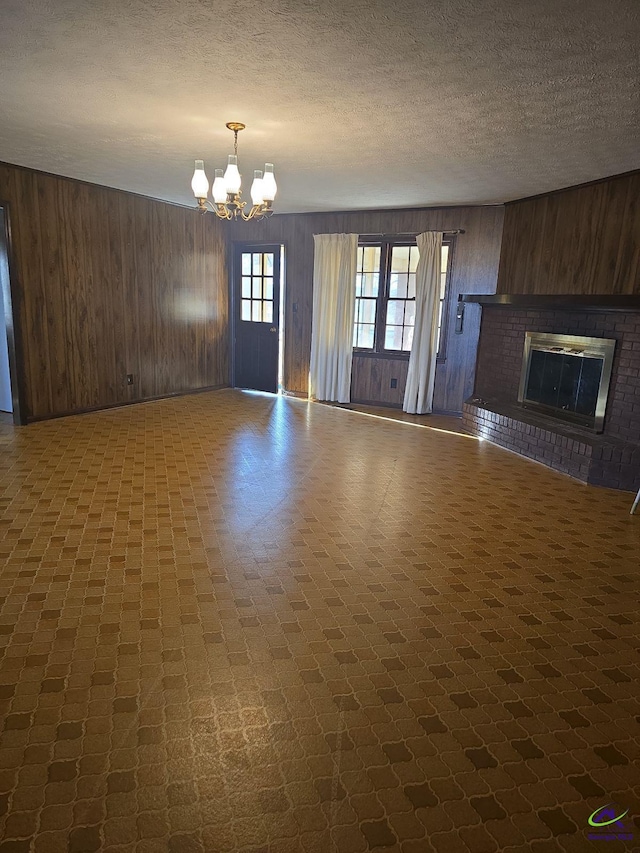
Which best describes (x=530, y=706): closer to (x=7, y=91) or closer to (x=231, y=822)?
(x=231, y=822)

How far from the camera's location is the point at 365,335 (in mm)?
7551

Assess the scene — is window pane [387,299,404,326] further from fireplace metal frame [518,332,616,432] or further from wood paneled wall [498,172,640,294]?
fireplace metal frame [518,332,616,432]

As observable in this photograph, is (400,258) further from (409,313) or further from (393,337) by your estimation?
(393,337)

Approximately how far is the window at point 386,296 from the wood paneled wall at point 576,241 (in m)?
1.04

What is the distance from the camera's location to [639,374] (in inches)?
176

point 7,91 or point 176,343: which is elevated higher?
point 7,91

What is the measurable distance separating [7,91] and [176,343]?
4340 millimetres

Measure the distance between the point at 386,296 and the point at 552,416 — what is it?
285 cm

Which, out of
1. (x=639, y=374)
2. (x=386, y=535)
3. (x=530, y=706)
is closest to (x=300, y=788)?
(x=530, y=706)

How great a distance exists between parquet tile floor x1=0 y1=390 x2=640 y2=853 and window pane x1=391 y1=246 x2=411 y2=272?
12.5ft

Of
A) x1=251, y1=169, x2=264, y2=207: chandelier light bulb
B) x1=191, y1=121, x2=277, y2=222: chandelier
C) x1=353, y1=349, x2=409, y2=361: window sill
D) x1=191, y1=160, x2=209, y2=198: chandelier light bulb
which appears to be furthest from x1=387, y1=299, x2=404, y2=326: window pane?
x1=191, y1=160, x2=209, y2=198: chandelier light bulb

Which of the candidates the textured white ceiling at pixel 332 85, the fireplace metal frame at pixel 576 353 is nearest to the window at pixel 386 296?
the fireplace metal frame at pixel 576 353

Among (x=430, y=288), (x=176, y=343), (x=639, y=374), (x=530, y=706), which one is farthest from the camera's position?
(x=176, y=343)

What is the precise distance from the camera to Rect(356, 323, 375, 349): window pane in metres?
7.51
